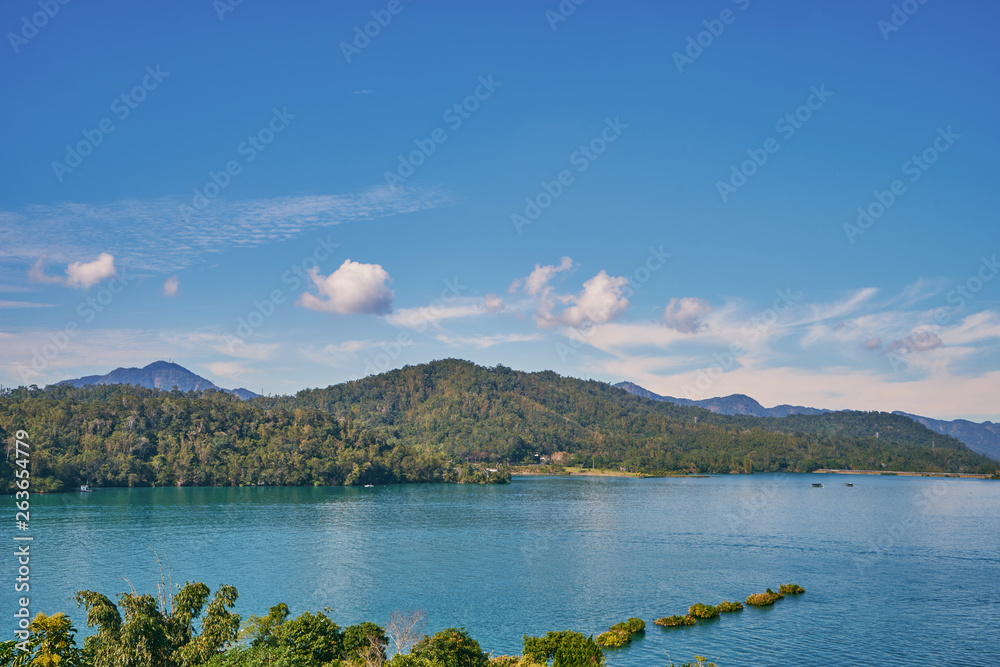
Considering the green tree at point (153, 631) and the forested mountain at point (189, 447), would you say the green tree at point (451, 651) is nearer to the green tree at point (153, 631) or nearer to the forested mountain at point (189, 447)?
the green tree at point (153, 631)

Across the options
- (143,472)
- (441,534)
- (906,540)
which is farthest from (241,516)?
(906,540)

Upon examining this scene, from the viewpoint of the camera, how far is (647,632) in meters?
40.8

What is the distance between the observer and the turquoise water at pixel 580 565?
134 ft

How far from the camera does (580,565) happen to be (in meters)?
61.2

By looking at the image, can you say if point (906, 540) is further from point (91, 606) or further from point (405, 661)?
point (91, 606)

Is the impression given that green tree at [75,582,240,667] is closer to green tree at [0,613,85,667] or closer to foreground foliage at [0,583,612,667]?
foreground foliage at [0,583,612,667]

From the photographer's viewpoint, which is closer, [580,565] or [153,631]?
[153,631]

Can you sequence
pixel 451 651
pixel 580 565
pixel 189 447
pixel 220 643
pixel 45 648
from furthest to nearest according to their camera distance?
1. pixel 189 447
2. pixel 580 565
3. pixel 451 651
4. pixel 220 643
5. pixel 45 648

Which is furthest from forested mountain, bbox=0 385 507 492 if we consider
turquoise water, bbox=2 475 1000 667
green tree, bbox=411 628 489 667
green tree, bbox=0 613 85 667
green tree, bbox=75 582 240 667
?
green tree, bbox=411 628 489 667

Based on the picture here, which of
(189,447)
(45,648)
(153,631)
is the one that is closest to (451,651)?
(153,631)

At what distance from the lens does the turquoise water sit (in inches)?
1603

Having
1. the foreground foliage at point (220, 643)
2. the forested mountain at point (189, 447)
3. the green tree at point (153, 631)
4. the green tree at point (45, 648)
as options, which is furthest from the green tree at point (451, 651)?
the forested mountain at point (189, 447)

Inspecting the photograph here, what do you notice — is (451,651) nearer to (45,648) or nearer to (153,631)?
(153,631)

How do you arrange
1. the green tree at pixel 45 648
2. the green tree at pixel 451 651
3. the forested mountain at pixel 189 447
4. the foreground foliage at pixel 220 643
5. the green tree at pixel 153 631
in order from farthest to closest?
the forested mountain at pixel 189 447 < the green tree at pixel 451 651 < the green tree at pixel 153 631 < the foreground foliage at pixel 220 643 < the green tree at pixel 45 648
